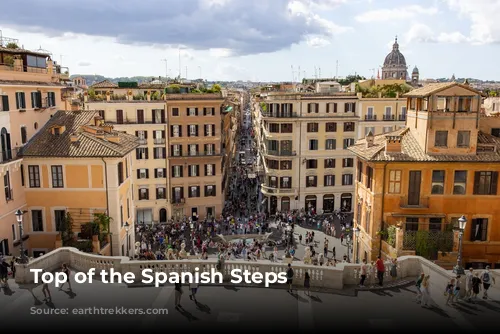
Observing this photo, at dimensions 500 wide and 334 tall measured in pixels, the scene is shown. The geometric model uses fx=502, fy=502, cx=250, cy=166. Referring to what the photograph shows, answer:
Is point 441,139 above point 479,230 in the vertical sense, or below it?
above

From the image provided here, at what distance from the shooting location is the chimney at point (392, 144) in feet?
108

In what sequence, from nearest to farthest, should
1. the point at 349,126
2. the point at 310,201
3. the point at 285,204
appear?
the point at 349,126
the point at 285,204
the point at 310,201

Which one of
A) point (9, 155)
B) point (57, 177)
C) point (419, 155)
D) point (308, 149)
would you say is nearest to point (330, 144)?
point (308, 149)

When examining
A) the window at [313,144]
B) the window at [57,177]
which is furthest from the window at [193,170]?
the window at [57,177]

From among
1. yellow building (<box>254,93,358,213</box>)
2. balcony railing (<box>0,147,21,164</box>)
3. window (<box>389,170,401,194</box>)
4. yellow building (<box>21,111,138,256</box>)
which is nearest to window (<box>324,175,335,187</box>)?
yellow building (<box>254,93,358,213</box>)

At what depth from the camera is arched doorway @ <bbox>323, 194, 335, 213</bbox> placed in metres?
67.6

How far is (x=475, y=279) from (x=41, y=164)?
2756 centimetres

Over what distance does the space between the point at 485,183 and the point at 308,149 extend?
33994 mm

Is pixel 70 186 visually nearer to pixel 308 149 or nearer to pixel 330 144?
pixel 308 149

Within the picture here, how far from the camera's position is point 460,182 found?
108 ft

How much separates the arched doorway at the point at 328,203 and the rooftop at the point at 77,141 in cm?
3451

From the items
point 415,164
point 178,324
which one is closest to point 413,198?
point 415,164

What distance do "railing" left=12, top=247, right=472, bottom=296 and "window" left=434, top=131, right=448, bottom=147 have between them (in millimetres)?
10828

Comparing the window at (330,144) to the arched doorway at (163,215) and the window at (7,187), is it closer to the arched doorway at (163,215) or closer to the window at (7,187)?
the arched doorway at (163,215)
